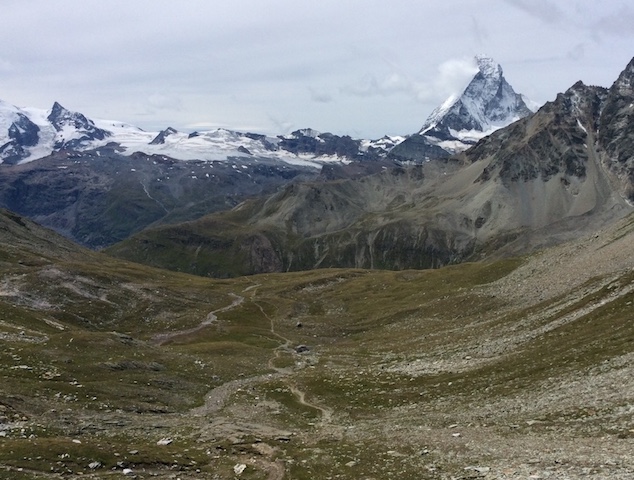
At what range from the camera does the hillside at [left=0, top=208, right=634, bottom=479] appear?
125ft

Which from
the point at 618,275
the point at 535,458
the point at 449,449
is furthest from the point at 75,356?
the point at 618,275

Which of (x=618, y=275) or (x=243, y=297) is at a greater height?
(x=618, y=275)

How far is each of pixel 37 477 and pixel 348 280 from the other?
162112mm

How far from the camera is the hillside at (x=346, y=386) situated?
38.2 metres

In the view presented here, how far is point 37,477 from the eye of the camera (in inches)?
1315

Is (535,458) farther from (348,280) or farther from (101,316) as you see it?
(348,280)

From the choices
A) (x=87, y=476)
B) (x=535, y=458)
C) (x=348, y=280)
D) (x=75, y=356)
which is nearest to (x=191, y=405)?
(x=75, y=356)

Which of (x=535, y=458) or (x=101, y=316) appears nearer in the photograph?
(x=535, y=458)

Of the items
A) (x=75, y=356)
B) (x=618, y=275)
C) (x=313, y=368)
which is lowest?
(x=313, y=368)

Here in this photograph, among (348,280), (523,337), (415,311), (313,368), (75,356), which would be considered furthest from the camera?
(348,280)

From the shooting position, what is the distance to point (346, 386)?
6869 centimetres

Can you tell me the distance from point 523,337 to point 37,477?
2217 inches

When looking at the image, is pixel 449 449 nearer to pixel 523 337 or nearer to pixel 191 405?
pixel 191 405

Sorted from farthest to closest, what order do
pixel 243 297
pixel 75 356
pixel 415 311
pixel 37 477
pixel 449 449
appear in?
1. pixel 243 297
2. pixel 415 311
3. pixel 75 356
4. pixel 449 449
5. pixel 37 477
